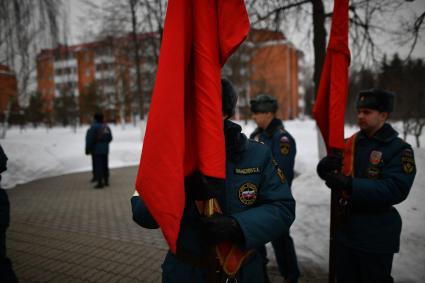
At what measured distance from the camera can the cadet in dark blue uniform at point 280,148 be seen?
343cm

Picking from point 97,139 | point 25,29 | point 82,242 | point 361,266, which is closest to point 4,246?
point 82,242

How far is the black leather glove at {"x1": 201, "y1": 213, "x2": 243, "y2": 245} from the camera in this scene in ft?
4.42

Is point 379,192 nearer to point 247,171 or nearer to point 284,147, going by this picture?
point 247,171

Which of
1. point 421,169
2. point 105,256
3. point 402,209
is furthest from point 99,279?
point 421,169

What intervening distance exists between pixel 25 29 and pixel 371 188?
670cm

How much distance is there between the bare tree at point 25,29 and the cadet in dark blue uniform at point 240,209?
5760 millimetres

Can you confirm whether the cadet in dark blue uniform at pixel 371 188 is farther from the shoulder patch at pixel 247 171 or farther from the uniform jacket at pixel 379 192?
the shoulder patch at pixel 247 171

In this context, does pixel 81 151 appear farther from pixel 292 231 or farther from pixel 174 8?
pixel 174 8

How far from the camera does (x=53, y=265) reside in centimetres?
394

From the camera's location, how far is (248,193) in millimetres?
1626

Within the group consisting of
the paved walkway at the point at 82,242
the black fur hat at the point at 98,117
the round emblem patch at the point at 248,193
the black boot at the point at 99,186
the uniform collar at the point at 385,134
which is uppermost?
the black fur hat at the point at 98,117

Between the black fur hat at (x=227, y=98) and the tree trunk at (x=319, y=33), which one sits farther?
the tree trunk at (x=319, y=33)

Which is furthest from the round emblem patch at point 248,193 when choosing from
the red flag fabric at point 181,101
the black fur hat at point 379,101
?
the black fur hat at point 379,101

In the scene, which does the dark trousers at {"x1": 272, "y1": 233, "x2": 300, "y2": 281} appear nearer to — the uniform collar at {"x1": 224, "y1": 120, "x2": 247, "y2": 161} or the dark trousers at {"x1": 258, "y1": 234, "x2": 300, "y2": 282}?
the dark trousers at {"x1": 258, "y1": 234, "x2": 300, "y2": 282}
